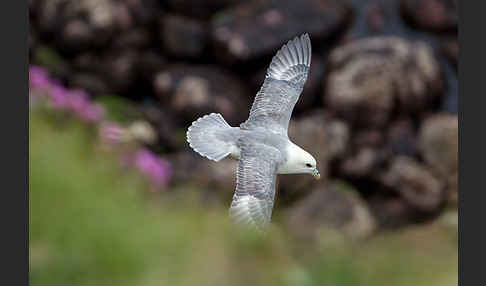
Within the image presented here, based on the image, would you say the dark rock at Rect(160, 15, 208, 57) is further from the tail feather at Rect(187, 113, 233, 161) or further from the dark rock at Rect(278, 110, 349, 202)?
the tail feather at Rect(187, 113, 233, 161)

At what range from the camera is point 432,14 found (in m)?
9.02

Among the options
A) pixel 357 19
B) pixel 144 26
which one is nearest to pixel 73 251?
pixel 144 26

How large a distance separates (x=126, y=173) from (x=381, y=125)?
520 cm

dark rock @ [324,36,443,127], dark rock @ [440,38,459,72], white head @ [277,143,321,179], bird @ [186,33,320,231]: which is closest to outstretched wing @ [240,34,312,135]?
bird @ [186,33,320,231]

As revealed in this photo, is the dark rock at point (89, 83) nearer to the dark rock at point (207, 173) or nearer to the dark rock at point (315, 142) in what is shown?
the dark rock at point (207, 173)

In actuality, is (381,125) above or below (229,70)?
below

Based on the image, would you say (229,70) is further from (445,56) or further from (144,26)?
(445,56)

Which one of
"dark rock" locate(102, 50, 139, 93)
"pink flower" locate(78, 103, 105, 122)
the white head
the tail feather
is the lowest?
the white head

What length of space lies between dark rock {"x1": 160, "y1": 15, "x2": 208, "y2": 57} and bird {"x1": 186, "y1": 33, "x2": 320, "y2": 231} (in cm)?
357

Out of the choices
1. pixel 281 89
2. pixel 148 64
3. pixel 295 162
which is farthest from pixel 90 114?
pixel 148 64

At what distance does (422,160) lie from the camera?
8328mm

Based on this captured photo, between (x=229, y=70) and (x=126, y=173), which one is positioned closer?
(x=126, y=173)

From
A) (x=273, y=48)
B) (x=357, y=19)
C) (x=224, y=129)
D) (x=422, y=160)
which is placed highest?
(x=357, y=19)

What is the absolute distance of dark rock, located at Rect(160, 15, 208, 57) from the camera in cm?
883
